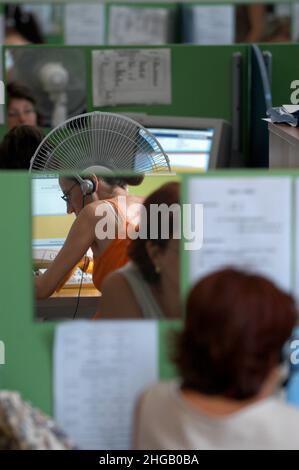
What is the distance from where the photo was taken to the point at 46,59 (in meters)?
4.54

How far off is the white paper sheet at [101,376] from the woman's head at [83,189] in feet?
2.35

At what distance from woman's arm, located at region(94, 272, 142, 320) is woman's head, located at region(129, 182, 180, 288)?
44 millimetres

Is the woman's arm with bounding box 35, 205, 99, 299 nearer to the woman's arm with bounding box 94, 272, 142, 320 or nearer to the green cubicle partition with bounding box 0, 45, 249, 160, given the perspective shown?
the woman's arm with bounding box 94, 272, 142, 320

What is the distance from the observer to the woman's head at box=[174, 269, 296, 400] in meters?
1.54

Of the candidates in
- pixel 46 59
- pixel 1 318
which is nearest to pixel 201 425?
pixel 1 318

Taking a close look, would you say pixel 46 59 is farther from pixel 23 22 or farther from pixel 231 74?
pixel 23 22

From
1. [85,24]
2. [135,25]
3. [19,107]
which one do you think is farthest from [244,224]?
[85,24]

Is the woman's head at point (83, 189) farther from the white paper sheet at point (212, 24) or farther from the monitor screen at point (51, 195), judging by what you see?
the white paper sheet at point (212, 24)

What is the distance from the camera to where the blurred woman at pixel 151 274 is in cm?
179

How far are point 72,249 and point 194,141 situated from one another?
1415 millimetres

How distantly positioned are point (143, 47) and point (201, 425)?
9.47 ft

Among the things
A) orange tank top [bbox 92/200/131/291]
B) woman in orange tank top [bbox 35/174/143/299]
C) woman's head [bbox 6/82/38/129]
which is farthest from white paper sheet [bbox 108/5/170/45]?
orange tank top [bbox 92/200/131/291]

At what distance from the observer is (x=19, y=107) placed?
4.40 m

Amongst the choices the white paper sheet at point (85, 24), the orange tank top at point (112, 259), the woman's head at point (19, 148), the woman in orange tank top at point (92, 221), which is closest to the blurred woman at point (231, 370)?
the orange tank top at point (112, 259)
